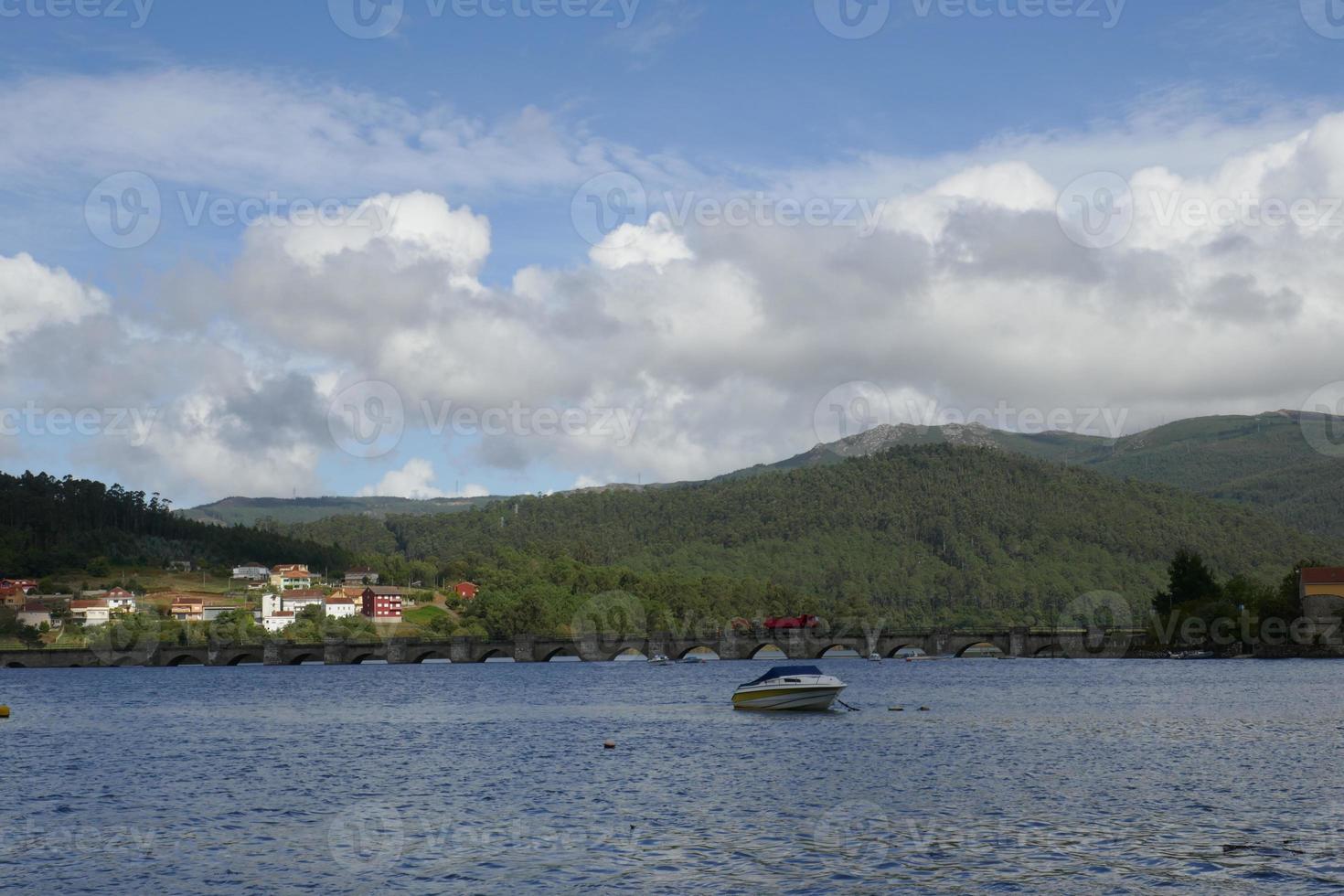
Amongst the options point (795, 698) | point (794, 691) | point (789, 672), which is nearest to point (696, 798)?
point (794, 691)

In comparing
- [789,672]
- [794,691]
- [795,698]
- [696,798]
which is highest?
[789,672]

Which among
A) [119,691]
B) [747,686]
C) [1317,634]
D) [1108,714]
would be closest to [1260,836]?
[1108,714]

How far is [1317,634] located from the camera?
17288cm

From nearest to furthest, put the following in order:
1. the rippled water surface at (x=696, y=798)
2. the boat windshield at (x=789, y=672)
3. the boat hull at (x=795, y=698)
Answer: the rippled water surface at (x=696, y=798), the boat hull at (x=795, y=698), the boat windshield at (x=789, y=672)

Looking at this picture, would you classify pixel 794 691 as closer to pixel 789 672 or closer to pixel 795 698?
pixel 795 698

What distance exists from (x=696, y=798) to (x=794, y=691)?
4245 centimetres

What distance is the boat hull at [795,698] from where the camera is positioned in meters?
91.7

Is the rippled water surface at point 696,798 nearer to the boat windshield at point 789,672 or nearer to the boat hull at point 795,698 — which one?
the boat hull at point 795,698

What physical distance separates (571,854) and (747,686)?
5742 cm

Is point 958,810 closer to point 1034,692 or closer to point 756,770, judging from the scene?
point 756,770

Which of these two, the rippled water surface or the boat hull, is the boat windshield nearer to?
the boat hull

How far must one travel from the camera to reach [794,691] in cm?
9175

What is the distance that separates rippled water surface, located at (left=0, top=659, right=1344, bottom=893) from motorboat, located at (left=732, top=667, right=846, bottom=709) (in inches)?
49.6

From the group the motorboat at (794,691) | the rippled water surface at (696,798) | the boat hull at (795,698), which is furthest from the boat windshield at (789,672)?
the rippled water surface at (696,798)
